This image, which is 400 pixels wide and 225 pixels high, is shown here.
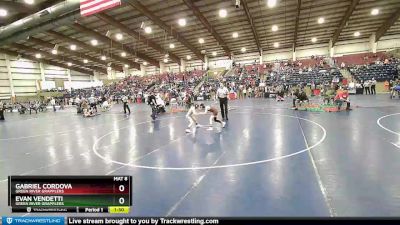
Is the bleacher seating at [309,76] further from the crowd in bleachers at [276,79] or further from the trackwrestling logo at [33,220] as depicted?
the trackwrestling logo at [33,220]

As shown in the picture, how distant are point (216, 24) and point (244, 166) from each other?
27210 millimetres

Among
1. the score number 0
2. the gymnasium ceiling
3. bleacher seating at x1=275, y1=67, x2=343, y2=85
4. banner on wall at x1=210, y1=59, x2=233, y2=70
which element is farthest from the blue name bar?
banner on wall at x1=210, y1=59, x2=233, y2=70

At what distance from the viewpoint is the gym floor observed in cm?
366

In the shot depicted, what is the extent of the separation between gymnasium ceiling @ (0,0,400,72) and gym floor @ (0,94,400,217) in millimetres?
15978

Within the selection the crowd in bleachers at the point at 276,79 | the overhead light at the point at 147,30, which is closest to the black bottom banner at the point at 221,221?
the crowd in bleachers at the point at 276,79

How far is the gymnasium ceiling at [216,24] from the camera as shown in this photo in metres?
24.6

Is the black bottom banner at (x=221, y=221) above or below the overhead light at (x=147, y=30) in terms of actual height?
below

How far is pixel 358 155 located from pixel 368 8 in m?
28.4

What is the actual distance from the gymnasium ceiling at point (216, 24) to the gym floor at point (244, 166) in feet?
52.4

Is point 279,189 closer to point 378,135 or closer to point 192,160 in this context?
point 192,160
